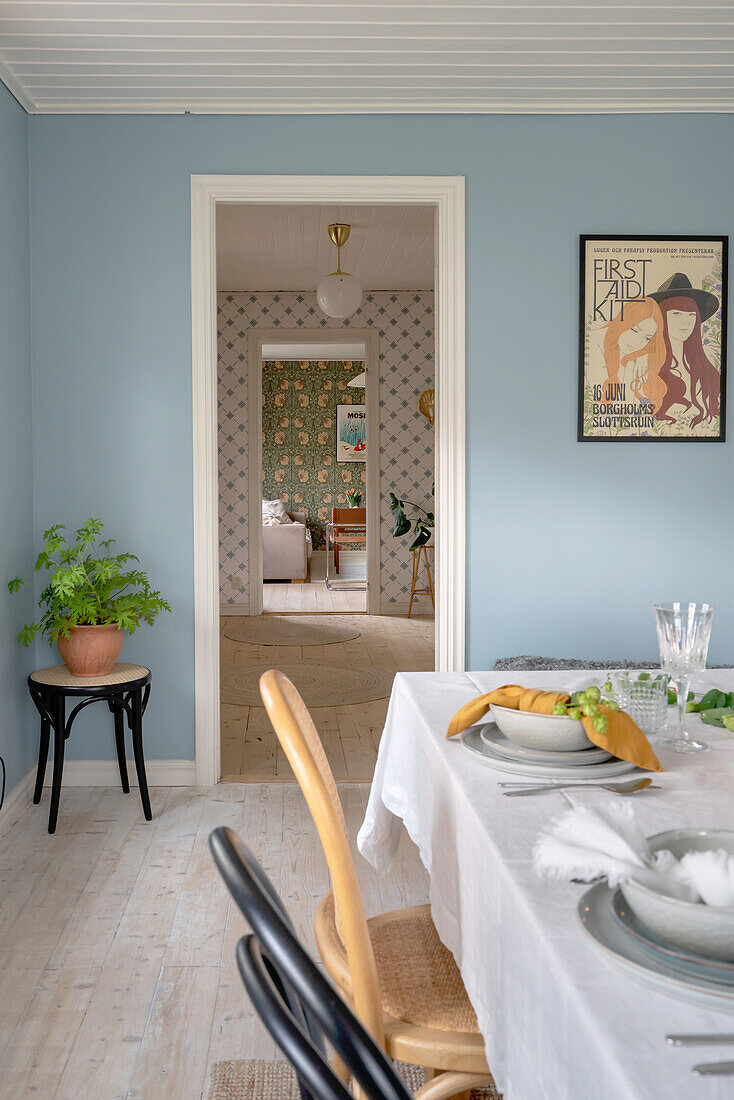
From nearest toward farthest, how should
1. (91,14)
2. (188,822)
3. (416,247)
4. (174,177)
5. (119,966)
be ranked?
(119,966) < (91,14) < (188,822) < (174,177) < (416,247)

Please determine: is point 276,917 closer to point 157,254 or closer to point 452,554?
point 452,554

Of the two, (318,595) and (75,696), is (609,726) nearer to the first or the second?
(75,696)

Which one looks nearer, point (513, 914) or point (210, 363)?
point (513, 914)

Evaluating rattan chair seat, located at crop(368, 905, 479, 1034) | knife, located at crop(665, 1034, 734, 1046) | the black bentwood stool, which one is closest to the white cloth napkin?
knife, located at crop(665, 1034, 734, 1046)

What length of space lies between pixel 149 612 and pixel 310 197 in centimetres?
170

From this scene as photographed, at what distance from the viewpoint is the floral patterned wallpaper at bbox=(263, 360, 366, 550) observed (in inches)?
522

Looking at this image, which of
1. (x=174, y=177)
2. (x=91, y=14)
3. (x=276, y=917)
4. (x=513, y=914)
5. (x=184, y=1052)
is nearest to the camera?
(x=276, y=917)

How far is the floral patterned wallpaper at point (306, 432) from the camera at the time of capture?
13250 millimetres

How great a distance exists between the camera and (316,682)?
5.51 meters

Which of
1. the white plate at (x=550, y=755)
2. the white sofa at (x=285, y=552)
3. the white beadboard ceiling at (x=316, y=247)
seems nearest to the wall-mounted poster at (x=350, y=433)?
the white sofa at (x=285, y=552)

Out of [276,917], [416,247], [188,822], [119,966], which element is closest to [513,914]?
[276,917]

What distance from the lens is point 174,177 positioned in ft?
11.8

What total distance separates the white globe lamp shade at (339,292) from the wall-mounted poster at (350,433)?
7305 millimetres

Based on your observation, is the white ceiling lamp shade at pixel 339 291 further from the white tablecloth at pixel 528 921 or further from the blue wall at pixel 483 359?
the white tablecloth at pixel 528 921
